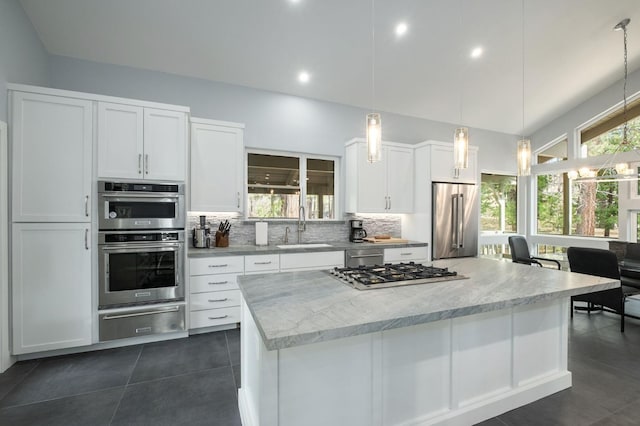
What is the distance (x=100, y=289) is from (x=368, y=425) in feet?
→ 8.71

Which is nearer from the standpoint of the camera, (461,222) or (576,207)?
(461,222)

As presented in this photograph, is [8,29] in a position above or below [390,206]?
above

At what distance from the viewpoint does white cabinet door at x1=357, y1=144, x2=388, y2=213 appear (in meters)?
4.23

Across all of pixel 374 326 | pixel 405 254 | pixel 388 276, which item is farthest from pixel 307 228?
pixel 374 326

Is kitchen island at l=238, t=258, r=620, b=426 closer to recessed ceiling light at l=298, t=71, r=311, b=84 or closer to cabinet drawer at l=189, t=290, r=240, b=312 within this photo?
cabinet drawer at l=189, t=290, r=240, b=312

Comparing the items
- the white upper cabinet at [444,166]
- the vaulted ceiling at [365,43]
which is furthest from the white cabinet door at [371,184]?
the vaulted ceiling at [365,43]

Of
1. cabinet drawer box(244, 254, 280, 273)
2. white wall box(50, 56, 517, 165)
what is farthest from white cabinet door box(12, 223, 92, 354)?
white wall box(50, 56, 517, 165)

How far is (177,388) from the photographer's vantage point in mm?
2207

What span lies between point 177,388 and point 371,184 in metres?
3.26

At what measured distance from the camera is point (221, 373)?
7.95 feet

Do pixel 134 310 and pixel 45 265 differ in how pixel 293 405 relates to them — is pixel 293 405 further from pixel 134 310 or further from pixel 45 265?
pixel 45 265

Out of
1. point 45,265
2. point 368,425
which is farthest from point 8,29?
point 368,425

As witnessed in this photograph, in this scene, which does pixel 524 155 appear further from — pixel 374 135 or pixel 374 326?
pixel 374 326

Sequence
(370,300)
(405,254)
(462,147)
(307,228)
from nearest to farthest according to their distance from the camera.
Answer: (370,300)
(462,147)
(405,254)
(307,228)
